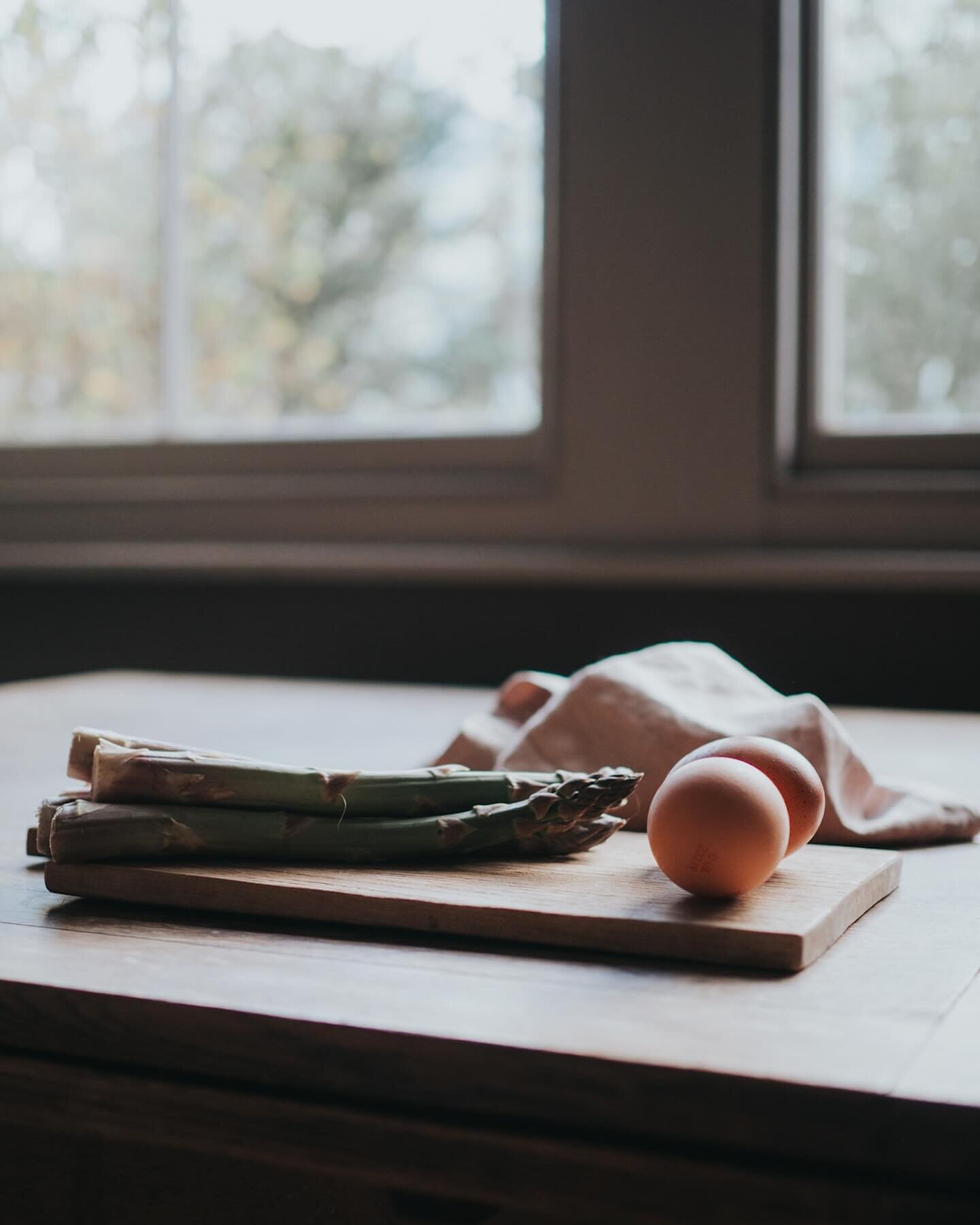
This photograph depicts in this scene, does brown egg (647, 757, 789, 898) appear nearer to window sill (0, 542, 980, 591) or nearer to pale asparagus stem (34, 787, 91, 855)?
pale asparagus stem (34, 787, 91, 855)

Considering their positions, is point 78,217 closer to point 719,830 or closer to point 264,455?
point 264,455

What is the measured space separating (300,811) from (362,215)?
67.6 inches

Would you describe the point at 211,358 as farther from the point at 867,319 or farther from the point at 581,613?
the point at 867,319

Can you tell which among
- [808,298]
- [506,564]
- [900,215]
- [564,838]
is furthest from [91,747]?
[900,215]

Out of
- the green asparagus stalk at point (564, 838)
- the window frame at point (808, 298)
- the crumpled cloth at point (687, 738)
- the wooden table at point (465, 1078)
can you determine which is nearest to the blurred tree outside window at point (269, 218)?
the window frame at point (808, 298)

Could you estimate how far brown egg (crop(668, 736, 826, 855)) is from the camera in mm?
599

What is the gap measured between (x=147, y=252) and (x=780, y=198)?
1.16 metres

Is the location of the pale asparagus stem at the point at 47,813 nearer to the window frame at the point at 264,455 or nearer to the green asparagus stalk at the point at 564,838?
the green asparagus stalk at the point at 564,838

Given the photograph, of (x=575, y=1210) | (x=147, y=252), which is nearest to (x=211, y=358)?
(x=147, y=252)

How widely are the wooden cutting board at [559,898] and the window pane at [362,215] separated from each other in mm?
1432

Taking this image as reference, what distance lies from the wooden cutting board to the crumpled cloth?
0.10 m

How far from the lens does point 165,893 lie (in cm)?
60

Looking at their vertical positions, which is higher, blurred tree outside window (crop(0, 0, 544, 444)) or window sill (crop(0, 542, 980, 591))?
blurred tree outside window (crop(0, 0, 544, 444))

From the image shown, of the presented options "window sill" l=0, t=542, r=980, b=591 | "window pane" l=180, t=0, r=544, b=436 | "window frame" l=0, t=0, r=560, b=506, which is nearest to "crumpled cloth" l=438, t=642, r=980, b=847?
"window sill" l=0, t=542, r=980, b=591
